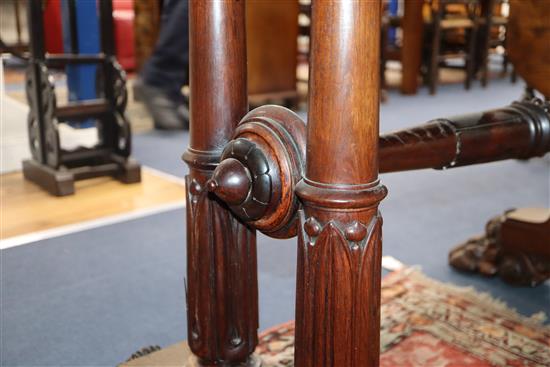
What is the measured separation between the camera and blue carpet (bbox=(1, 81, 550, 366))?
141cm

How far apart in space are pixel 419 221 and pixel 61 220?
112 cm

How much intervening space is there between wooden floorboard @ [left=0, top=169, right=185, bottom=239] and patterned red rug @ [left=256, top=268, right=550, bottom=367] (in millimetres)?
954

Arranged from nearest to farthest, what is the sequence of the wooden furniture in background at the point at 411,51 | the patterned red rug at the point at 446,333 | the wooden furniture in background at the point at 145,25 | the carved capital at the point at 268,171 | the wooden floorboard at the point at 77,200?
the carved capital at the point at 268,171
the patterned red rug at the point at 446,333
the wooden floorboard at the point at 77,200
the wooden furniture in background at the point at 145,25
the wooden furniture in background at the point at 411,51

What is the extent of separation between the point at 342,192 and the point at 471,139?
0.51 meters

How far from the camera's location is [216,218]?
0.96 meters

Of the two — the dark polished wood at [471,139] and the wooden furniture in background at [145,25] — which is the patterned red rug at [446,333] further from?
the wooden furniture in background at [145,25]

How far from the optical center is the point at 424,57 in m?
5.76

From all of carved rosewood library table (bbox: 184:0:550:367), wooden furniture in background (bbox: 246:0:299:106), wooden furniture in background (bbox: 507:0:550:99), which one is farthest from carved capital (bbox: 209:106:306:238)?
wooden furniture in background (bbox: 246:0:299:106)

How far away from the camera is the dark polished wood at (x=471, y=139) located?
0.99 meters

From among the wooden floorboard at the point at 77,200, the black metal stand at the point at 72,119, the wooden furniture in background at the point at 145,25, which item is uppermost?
the wooden furniture in background at the point at 145,25

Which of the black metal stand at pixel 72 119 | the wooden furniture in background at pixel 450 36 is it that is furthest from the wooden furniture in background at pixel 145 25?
the black metal stand at pixel 72 119

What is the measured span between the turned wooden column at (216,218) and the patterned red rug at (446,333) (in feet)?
0.70

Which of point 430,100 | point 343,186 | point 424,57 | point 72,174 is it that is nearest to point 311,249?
point 343,186

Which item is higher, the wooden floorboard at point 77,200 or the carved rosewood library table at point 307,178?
the carved rosewood library table at point 307,178
